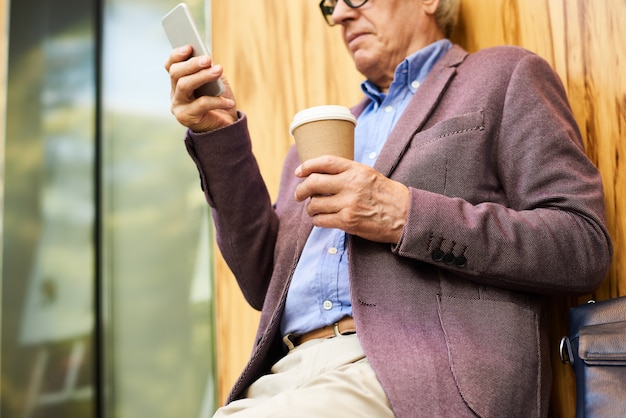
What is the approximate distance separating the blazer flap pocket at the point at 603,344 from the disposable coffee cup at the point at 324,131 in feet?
1.52

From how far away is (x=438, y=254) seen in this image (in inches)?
44.9

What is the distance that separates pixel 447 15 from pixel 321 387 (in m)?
0.94

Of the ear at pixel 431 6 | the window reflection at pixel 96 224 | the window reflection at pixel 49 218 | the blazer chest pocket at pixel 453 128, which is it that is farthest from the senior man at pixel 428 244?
the window reflection at pixel 49 218

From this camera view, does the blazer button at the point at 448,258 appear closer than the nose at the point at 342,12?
Yes

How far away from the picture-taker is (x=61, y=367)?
3117 millimetres

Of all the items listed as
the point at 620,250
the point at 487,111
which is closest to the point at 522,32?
the point at 487,111

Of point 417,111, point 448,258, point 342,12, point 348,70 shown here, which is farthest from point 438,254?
point 348,70

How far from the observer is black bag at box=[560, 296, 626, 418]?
3.40ft

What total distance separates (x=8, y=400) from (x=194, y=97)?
2.30 m

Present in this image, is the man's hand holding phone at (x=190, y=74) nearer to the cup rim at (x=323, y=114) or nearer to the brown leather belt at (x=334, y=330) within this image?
the cup rim at (x=323, y=114)

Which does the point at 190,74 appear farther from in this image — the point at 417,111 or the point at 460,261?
the point at 460,261

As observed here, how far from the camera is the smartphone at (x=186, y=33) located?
Result: 1281 millimetres

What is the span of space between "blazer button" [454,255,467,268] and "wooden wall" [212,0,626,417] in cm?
→ 35

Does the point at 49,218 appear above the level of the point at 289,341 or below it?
below
